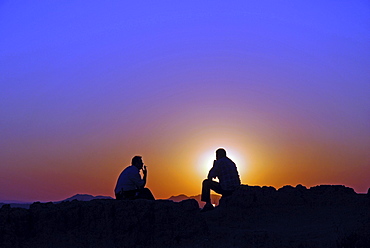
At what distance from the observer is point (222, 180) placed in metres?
13.8

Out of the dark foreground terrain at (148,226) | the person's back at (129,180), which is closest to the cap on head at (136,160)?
the person's back at (129,180)

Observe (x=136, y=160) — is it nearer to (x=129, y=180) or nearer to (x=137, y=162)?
(x=137, y=162)

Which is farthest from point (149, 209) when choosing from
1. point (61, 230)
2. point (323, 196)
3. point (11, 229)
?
point (323, 196)

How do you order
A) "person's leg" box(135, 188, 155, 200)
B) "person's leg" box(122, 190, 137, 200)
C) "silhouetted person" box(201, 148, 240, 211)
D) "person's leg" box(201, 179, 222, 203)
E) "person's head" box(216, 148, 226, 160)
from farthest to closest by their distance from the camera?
"person's head" box(216, 148, 226, 160)
"person's leg" box(201, 179, 222, 203)
"silhouetted person" box(201, 148, 240, 211)
"person's leg" box(135, 188, 155, 200)
"person's leg" box(122, 190, 137, 200)

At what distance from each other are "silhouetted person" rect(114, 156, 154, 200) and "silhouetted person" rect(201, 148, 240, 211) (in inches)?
100

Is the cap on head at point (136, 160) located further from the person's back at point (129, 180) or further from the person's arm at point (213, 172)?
the person's arm at point (213, 172)

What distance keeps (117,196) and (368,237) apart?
601cm

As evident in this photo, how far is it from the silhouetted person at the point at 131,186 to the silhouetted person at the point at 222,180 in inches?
100

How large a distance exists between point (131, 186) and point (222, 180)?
10.9 ft

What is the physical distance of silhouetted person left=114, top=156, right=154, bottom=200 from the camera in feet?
37.9

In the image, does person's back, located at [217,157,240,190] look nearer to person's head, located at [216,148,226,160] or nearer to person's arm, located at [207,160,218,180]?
person's arm, located at [207,160,218,180]

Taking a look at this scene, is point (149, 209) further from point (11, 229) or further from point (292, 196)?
point (292, 196)

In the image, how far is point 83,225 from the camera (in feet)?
33.8

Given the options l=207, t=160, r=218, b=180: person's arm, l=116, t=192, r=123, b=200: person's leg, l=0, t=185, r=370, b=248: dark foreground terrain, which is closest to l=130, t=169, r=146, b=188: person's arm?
l=116, t=192, r=123, b=200: person's leg
